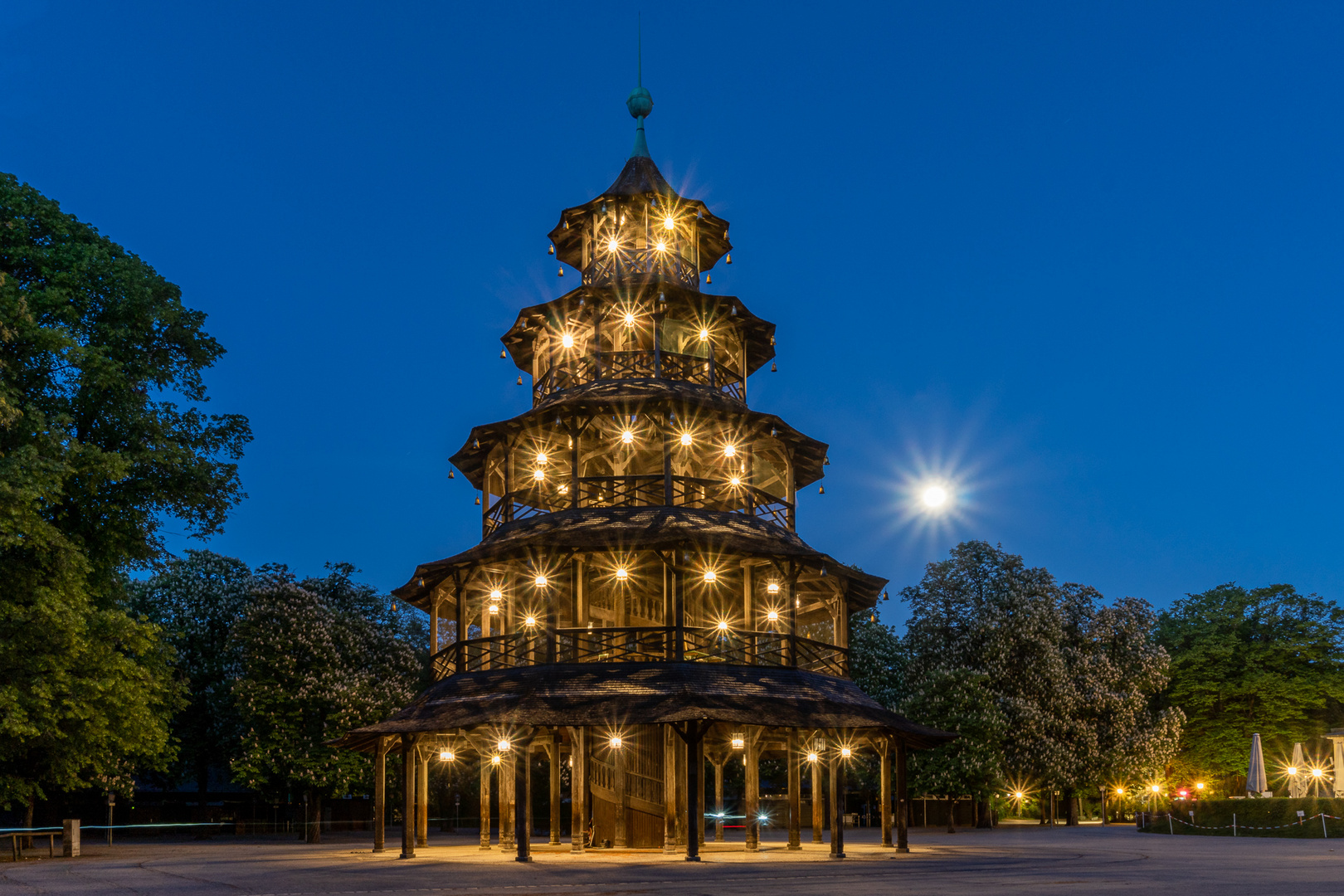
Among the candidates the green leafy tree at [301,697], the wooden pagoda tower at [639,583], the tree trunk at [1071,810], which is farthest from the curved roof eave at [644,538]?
the tree trunk at [1071,810]

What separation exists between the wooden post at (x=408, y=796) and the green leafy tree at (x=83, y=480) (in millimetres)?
6351

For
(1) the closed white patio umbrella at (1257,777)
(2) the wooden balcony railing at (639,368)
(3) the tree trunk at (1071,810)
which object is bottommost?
(3) the tree trunk at (1071,810)

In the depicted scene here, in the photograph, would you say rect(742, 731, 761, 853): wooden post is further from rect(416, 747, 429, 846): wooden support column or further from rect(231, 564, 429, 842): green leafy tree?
rect(231, 564, 429, 842): green leafy tree

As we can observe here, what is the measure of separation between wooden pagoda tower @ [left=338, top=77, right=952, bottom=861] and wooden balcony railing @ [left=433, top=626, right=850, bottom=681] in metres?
0.09

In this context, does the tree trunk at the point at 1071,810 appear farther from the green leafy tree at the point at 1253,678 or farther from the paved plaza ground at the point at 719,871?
the paved plaza ground at the point at 719,871

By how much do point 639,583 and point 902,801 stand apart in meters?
9.16

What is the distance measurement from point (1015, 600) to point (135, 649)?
3816 centimetres

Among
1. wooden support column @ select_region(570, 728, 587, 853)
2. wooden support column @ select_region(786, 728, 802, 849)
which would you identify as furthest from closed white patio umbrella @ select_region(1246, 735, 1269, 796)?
wooden support column @ select_region(570, 728, 587, 853)

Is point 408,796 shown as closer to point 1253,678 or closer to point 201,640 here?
point 201,640

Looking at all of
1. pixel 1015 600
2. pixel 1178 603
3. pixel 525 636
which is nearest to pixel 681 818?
pixel 525 636

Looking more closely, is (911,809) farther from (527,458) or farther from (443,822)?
(527,458)

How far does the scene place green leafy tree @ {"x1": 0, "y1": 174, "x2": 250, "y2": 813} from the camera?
2636cm

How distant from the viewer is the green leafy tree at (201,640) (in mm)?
53500

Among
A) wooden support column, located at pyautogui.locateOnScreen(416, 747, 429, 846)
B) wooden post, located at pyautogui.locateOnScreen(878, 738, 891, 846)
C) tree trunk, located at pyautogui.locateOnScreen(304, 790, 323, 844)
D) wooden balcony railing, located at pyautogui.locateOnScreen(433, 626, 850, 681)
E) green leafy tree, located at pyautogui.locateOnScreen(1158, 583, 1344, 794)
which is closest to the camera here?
Answer: wooden balcony railing, located at pyautogui.locateOnScreen(433, 626, 850, 681)
